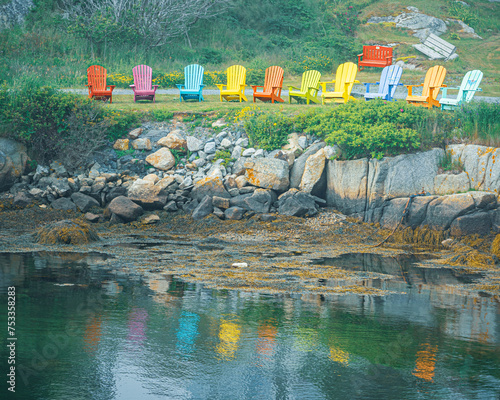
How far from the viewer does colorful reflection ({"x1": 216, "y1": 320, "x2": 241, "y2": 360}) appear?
4742 millimetres

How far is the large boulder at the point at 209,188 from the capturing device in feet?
37.2

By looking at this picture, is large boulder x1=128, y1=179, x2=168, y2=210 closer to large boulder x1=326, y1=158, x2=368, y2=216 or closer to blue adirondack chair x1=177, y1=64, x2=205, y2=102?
large boulder x1=326, y1=158, x2=368, y2=216

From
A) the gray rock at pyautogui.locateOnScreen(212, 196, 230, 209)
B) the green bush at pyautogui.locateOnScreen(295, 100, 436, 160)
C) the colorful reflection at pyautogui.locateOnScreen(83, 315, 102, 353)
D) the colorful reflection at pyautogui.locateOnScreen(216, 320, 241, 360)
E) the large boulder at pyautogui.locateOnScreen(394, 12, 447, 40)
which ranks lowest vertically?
the colorful reflection at pyautogui.locateOnScreen(83, 315, 102, 353)

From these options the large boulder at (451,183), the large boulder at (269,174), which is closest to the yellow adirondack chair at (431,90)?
the large boulder at (451,183)

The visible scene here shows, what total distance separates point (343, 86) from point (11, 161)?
27.1 ft

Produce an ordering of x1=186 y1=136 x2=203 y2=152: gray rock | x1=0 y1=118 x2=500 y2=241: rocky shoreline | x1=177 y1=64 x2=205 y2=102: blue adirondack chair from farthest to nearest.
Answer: x1=177 y1=64 x2=205 y2=102: blue adirondack chair → x1=186 y1=136 x2=203 y2=152: gray rock → x1=0 y1=118 x2=500 y2=241: rocky shoreline

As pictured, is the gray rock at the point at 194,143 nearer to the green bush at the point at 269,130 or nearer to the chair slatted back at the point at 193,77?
the green bush at the point at 269,130

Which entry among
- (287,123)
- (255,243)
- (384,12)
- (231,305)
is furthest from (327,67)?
(231,305)

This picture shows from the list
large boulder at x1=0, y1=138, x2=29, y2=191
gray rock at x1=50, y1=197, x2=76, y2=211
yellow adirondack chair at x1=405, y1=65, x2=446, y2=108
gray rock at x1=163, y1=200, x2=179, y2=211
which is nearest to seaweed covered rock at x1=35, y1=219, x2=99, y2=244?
gray rock at x1=50, y1=197, x2=76, y2=211

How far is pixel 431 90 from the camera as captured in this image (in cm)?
1332

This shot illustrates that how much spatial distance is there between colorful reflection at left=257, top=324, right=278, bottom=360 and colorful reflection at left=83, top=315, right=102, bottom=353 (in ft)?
4.51

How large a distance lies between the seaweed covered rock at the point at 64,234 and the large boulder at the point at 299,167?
4198 millimetres

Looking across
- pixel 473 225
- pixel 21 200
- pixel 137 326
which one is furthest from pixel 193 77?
pixel 137 326

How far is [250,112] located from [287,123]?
3.66 ft
